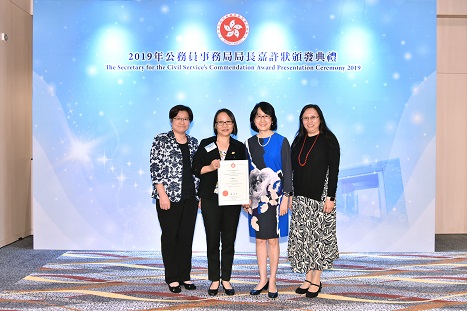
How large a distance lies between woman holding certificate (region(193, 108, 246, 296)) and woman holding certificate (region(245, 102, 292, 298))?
0.14 metres

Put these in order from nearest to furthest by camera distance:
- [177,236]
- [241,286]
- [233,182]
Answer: [233,182] → [177,236] → [241,286]

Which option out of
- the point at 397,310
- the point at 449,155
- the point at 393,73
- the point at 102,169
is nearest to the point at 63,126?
the point at 102,169

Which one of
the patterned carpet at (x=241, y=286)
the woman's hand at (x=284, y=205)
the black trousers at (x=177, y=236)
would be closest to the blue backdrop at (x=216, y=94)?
the patterned carpet at (x=241, y=286)

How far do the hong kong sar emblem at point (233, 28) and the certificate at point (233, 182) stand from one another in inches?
109

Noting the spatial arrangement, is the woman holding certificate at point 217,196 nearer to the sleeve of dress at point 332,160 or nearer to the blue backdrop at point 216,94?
the sleeve of dress at point 332,160

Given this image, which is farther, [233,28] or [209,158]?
[233,28]

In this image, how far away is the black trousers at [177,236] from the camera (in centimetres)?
467

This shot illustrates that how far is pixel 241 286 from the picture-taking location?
193 inches

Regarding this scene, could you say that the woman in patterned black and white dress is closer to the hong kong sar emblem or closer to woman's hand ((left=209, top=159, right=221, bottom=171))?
woman's hand ((left=209, top=159, right=221, bottom=171))

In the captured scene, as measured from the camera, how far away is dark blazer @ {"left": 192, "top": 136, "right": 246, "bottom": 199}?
4457 millimetres

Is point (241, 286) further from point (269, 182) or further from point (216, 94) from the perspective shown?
point (216, 94)

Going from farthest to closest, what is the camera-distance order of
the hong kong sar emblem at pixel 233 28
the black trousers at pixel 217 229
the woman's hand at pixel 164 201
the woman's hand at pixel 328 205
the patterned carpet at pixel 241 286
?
the hong kong sar emblem at pixel 233 28, the woman's hand at pixel 164 201, the black trousers at pixel 217 229, the woman's hand at pixel 328 205, the patterned carpet at pixel 241 286

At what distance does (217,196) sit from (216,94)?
2.52 meters

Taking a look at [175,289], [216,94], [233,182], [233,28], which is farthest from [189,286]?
[233,28]
